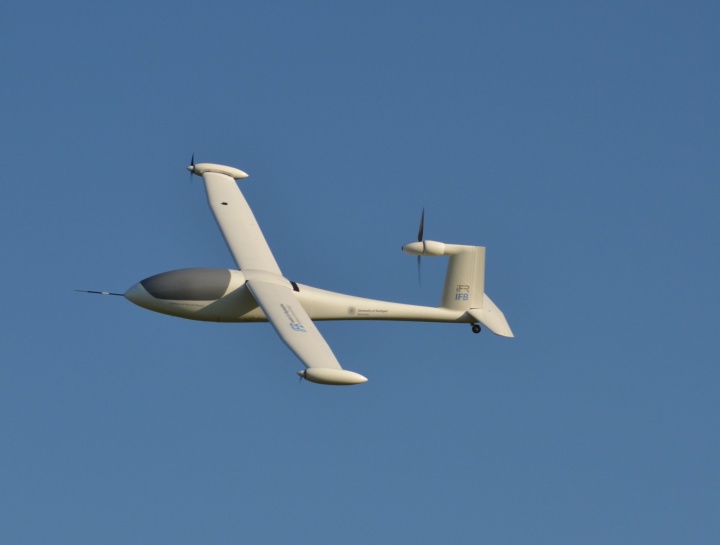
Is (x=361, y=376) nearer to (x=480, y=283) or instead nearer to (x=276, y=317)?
(x=276, y=317)

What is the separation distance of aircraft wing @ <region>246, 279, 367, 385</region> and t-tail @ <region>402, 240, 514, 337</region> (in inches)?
227

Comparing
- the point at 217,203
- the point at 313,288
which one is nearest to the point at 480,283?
the point at 313,288

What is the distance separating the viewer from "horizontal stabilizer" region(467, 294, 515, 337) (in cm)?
5409

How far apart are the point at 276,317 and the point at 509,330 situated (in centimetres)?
899

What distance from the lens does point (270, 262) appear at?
54.3 m

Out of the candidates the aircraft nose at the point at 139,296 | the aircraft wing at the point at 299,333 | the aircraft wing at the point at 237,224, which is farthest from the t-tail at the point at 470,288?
the aircraft nose at the point at 139,296

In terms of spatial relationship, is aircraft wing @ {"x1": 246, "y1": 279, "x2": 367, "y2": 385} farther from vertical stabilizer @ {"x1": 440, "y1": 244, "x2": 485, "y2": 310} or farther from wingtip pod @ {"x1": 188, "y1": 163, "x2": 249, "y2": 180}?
wingtip pod @ {"x1": 188, "y1": 163, "x2": 249, "y2": 180}

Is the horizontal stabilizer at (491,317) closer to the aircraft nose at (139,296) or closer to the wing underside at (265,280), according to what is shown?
the wing underside at (265,280)

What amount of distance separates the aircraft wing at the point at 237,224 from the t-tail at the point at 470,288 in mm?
5933

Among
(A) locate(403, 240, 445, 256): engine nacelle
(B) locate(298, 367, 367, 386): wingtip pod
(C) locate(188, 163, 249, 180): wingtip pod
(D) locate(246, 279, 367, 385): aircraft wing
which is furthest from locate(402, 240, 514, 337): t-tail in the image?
(B) locate(298, 367, 367, 386): wingtip pod

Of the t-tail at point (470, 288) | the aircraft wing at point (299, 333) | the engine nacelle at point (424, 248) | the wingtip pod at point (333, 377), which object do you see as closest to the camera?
the wingtip pod at point (333, 377)

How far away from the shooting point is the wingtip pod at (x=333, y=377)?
44188 mm

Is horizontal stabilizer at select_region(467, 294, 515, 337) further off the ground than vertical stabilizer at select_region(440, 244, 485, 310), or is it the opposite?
vertical stabilizer at select_region(440, 244, 485, 310)

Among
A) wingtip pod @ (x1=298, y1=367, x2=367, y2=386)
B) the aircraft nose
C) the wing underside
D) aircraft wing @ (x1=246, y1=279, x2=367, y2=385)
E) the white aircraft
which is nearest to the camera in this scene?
wingtip pod @ (x1=298, y1=367, x2=367, y2=386)
